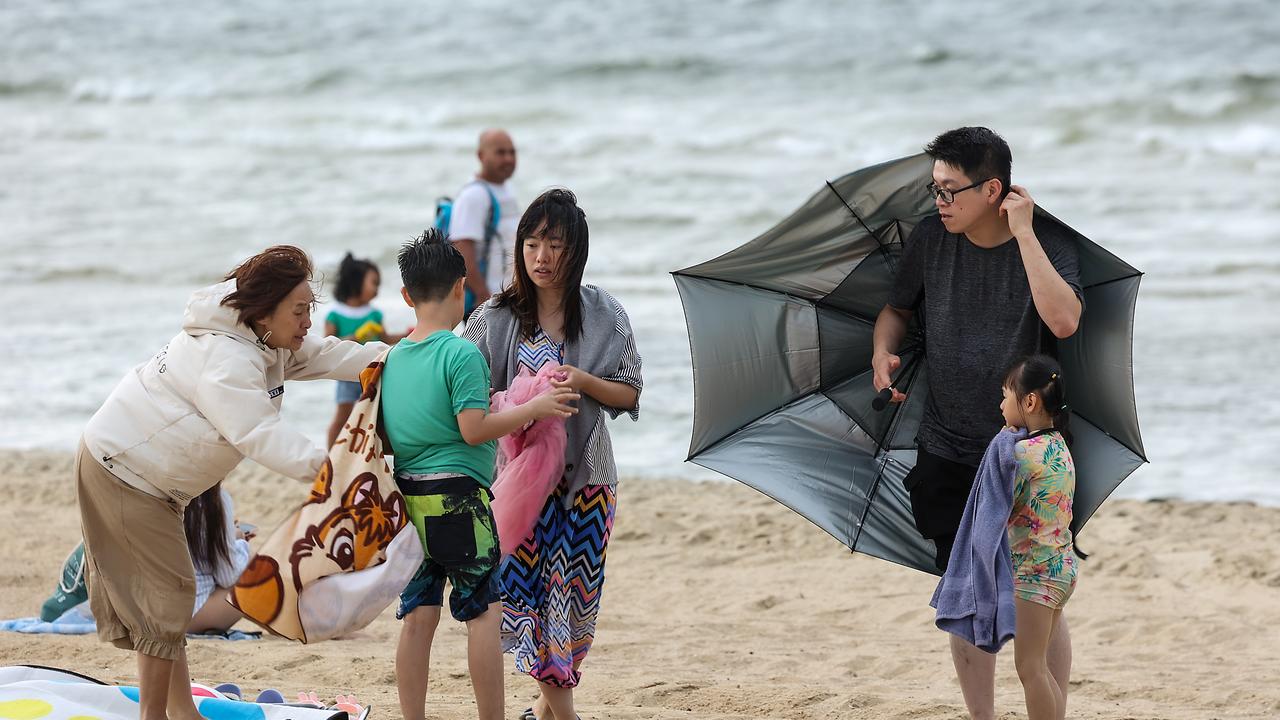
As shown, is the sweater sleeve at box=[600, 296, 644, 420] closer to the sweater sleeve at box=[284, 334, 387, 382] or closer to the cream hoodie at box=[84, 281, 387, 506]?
the sweater sleeve at box=[284, 334, 387, 382]

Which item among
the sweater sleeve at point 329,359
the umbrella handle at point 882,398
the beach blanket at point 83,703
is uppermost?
the sweater sleeve at point 329,359

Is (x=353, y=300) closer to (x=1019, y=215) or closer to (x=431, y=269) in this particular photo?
(x=431, y=269)

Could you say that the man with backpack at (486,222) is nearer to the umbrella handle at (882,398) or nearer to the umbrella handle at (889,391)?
the umbrella handle at (889,391)

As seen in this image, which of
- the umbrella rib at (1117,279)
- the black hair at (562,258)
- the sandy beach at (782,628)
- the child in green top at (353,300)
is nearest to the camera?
the umbrella rib at (1117,279)

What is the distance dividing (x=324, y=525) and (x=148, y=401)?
0.57 meters

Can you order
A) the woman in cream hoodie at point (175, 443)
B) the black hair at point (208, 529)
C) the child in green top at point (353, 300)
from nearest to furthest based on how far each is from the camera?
the woman in cream hoodie at point (175, 443)
the black hair at point (208, 529)
the child in green top at point (353, 300)

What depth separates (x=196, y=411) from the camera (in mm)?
3287

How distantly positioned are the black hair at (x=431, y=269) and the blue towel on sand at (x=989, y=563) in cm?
141

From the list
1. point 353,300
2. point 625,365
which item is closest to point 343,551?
point 625,365

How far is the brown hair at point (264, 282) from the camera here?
3285 millimetres

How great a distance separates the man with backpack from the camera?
6496mm

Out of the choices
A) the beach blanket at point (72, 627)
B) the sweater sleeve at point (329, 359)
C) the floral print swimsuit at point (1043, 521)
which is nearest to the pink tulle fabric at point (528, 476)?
the sweater sleeve at point (329, 359)

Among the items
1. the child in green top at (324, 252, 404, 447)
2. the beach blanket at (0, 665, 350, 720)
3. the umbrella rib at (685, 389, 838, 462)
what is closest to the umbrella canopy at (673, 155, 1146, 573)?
the umbrella rib at (685, 389, 838, 462)

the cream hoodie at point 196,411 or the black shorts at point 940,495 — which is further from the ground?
the cream hoodie at point 196,411
